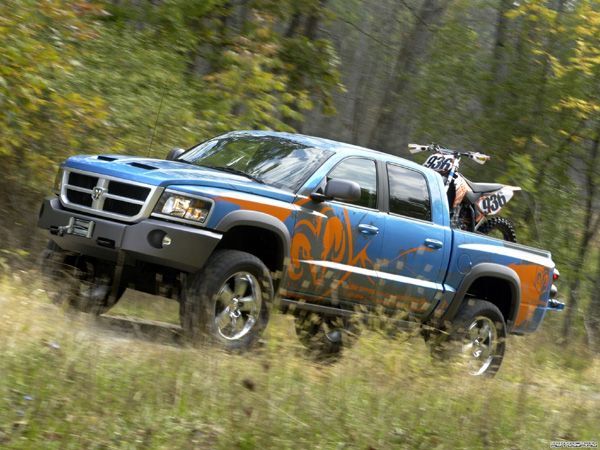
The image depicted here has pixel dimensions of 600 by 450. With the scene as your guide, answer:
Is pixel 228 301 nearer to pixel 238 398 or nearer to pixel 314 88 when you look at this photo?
pixel 238 398

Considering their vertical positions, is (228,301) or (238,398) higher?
(228,301)

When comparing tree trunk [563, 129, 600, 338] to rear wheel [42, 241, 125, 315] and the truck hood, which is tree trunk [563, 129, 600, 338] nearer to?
the truck hood

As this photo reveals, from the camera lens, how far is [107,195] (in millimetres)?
6688

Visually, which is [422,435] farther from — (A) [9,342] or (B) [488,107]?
(B) [488,107]

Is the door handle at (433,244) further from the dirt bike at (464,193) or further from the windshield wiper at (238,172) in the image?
the windshield wiper at (238,172)

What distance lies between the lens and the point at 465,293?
340 inches

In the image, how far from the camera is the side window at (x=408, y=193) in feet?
26.7

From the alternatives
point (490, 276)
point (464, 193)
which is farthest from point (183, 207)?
point (464, 193)

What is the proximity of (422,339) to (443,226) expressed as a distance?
1124mm

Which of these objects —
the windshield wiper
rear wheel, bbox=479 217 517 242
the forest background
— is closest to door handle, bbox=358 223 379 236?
the windshield wiper

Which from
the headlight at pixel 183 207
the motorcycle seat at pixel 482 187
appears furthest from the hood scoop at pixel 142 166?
the motorcycle seat at pixel 482 187

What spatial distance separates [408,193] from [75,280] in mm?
3131

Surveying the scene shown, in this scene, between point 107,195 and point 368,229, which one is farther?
point 368,229

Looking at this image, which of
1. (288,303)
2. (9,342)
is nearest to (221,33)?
(288,303)
